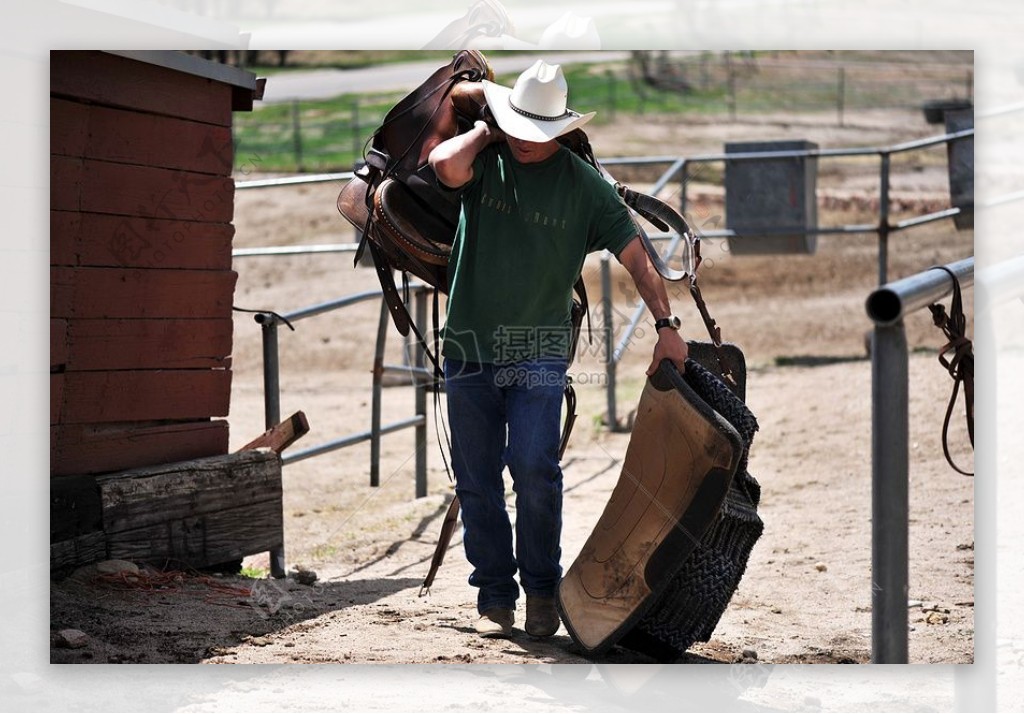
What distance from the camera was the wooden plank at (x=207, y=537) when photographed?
12.3 feet

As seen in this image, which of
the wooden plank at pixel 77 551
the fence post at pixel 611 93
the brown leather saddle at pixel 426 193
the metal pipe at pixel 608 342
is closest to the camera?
the brown leather saddle at pixel 426 193

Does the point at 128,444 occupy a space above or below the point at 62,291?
below

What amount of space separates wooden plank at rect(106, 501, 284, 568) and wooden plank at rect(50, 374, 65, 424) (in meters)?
0.38

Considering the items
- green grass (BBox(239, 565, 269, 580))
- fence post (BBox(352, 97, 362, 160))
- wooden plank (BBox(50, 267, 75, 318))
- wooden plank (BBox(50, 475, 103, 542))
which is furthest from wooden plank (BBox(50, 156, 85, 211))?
fence post (BBox(352, 97, 362, 160))

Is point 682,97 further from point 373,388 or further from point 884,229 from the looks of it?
point 373,388

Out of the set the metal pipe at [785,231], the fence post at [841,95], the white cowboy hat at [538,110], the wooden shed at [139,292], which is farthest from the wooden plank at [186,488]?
the fence post at [841,95]

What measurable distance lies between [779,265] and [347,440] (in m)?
7.06

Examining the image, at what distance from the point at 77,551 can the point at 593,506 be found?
2343mm

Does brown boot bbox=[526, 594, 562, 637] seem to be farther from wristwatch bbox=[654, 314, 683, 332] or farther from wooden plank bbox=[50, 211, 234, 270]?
wooden plank bbox=[50, 211, 234, 270]

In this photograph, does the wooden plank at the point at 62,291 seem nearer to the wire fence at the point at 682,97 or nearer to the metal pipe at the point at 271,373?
the metal pipe at the point at 271,373

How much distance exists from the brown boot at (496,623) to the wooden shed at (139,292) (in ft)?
3.68

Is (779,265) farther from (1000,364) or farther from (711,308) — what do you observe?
(1000,364)

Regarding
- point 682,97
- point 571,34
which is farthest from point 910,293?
point 682,97

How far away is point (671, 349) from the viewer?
3004 mm
